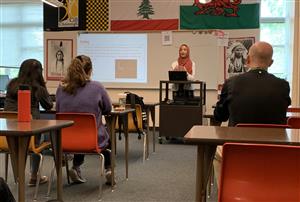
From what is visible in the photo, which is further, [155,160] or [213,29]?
[213,29]

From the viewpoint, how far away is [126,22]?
7.84 meters

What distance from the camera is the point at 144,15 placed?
7770mm

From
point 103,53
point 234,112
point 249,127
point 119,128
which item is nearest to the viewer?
point 249,127

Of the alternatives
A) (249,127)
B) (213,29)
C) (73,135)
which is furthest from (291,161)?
(213,29)

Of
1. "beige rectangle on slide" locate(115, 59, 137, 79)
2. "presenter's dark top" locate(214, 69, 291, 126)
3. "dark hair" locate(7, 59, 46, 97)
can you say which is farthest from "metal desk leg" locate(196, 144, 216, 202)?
"beige rectangle on slide" locate(115, 59, 137, 79)

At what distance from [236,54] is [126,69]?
2062 millimetres

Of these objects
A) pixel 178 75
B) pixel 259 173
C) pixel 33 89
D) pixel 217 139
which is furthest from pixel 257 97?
pixel 178 75

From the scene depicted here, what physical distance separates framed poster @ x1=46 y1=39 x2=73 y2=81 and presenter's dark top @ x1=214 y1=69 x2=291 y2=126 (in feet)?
19.9

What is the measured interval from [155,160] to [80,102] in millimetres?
1837

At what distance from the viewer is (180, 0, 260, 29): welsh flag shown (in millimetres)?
7391

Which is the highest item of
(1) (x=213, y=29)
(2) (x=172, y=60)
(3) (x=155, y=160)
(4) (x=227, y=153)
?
(1) (x=213, y=29)

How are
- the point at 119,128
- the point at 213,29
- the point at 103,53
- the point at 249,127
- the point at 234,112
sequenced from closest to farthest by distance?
the point at 249,127, the point at 234,112, the point at 119,128, the point at 213,29, the point at 103,53

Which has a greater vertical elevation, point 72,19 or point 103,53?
point 72,19

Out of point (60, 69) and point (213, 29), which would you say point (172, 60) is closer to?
point (213, 29)
